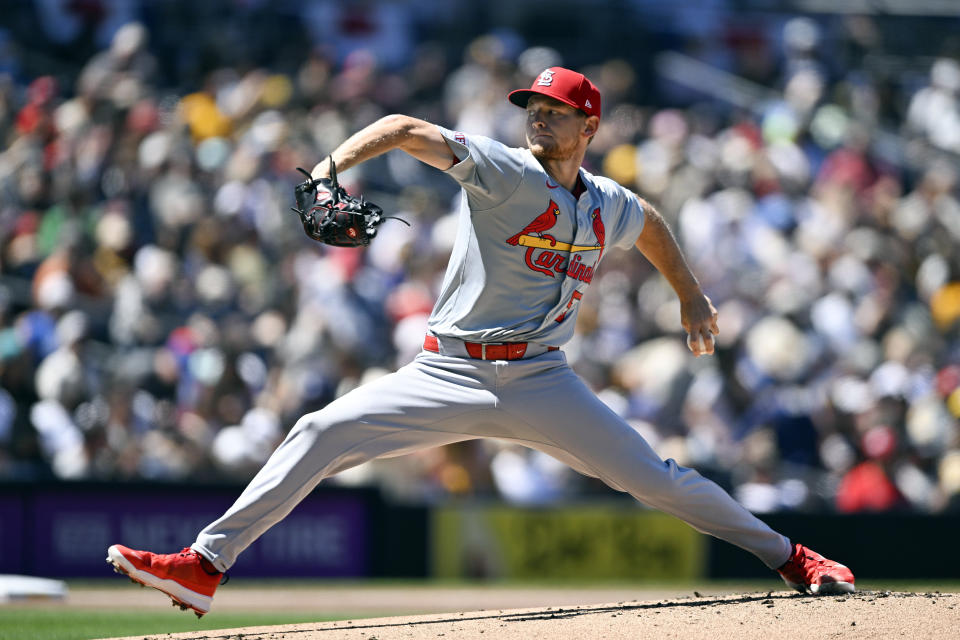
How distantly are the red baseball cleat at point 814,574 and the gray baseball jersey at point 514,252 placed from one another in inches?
51.8

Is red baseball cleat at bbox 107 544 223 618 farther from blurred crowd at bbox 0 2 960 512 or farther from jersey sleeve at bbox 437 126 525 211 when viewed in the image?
blurred crowd at bbox 0 2 960 512

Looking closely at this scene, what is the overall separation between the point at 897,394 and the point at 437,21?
6112 millimetres

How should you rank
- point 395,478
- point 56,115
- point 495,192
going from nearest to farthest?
point 495,192, point 395,478, point 56,115

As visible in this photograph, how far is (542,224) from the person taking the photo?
4.80 m

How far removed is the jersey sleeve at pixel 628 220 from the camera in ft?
16.9

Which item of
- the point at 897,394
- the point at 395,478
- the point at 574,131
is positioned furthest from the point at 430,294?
the point at 574,131

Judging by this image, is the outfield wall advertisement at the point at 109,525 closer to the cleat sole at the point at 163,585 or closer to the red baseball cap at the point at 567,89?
the cleat sole at the point at 163,585

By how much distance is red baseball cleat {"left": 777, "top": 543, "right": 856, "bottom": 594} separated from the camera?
5266 millimetres

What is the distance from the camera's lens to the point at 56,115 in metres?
11.8

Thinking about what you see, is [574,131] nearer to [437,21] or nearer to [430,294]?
[430,294]

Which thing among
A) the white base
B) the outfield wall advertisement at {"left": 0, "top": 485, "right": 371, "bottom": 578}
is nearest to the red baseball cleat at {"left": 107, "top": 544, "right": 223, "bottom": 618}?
the white base

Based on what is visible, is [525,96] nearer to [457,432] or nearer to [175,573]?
[457,432]

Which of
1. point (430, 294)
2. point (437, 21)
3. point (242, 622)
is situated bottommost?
point (242, 622)

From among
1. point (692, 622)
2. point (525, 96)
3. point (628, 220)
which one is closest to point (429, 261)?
point (628, 220)
